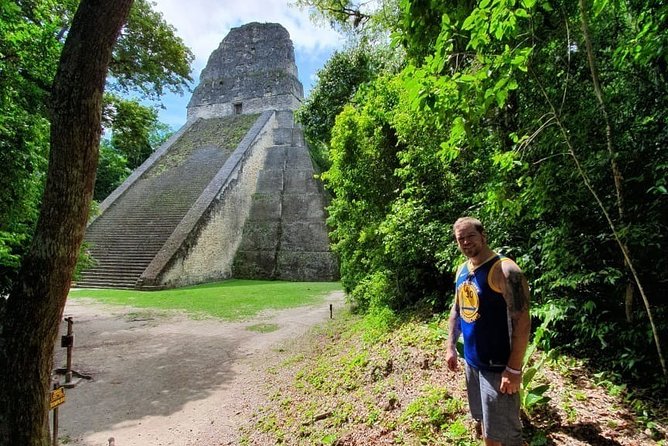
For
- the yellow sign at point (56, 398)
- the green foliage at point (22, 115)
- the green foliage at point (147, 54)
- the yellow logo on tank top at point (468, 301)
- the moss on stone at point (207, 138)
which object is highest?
the moss on stone at point (207, 138)

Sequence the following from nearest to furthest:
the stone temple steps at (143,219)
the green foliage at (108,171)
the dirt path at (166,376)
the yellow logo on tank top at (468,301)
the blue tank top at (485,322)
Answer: the blue tank top at (485,322)
the yellow logo on tank top at (468,301)
the dirt path at (166,376)
the stone temple steps at (143,219)
the green foliage at (108,171)

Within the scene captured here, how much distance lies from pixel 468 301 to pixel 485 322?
0.17 metres

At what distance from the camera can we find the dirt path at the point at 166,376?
383cm

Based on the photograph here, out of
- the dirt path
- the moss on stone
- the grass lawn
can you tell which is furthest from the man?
the moss on stone

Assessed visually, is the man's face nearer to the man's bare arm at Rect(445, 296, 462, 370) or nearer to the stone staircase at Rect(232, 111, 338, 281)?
the man's bare arm at Rect(445, 296, 462, 370)

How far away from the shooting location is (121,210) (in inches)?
730

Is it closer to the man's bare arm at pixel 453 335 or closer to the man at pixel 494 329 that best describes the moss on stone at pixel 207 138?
the man's bare arm at pixel 453 335

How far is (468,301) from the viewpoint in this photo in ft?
7.54

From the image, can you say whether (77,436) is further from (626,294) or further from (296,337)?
(626,294)

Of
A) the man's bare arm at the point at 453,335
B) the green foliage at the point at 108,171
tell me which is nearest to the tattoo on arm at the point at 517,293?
the man's bare arm at the point at 453,335

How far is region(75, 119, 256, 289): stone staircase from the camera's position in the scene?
14266 millimetres

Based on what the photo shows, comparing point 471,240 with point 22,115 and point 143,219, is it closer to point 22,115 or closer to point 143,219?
point 22,115

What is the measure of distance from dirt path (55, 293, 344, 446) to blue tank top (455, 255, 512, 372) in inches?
104

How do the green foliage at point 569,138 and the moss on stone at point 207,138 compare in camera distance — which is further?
the moss on stone at point 207,138
